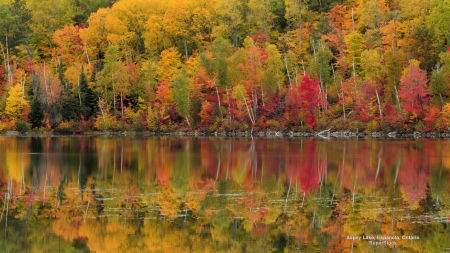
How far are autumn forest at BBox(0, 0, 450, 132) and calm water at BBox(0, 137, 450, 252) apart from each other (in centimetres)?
3441

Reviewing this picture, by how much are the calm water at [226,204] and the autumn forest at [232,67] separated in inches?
1355

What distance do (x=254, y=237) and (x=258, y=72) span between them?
199ft

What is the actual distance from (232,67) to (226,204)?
57016 mm

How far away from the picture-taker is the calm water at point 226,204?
1855 cm

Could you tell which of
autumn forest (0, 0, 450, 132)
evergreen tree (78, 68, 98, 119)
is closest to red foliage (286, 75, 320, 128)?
autumn forest (0, 0, 450, 132)

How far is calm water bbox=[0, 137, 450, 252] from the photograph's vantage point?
18547mm

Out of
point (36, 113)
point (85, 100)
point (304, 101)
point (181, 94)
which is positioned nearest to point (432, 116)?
point (304, 101)

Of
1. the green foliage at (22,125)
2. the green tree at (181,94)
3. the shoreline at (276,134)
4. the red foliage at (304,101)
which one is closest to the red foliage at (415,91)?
the shoreline at (276,134)

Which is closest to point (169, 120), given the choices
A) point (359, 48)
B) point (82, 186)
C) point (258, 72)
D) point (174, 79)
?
point (174, 79)

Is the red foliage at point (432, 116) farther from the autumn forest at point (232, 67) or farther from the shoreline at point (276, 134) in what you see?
the shoreline at point (276, 134)

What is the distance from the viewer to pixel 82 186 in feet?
95.6

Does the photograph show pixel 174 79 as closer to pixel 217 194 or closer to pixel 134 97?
pixel 134 97

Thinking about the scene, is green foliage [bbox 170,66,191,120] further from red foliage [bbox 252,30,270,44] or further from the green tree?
red foliage [bbox 252,30,270,44]

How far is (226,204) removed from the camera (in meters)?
24.5
